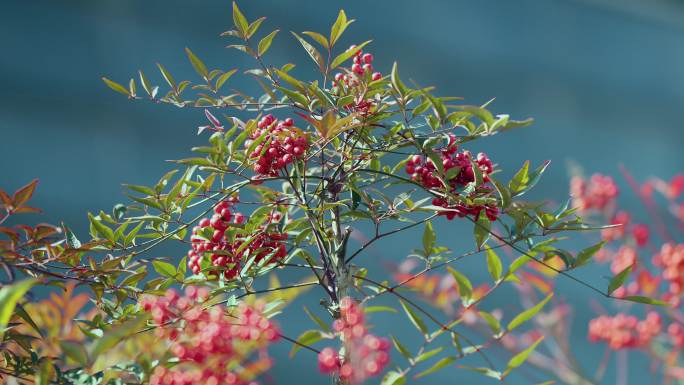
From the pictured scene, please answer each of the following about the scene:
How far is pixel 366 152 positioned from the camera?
2.72ft

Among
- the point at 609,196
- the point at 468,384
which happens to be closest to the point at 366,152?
the point at 609,196

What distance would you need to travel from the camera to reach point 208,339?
2.19 ft

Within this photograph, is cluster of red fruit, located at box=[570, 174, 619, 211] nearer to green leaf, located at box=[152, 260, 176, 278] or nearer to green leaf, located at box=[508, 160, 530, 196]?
green leaf, located at box=[508, 160, 530, 196]

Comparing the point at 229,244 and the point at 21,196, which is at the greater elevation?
the point at 21,196

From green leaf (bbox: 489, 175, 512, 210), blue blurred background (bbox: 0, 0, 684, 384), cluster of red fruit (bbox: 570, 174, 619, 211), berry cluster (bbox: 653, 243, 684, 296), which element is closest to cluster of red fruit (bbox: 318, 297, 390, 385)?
green leaf (bbox: 489, 175, 512, 210)

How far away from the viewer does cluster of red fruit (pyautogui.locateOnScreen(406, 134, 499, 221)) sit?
76 centimetres

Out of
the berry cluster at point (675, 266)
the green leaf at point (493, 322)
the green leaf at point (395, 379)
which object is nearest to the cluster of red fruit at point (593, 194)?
the berry cluster at point (675, 266)

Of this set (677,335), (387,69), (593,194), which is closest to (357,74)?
(593,194)

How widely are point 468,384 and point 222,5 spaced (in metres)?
1.66

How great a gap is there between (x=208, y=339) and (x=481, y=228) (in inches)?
11.8

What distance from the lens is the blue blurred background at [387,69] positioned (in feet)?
8.22

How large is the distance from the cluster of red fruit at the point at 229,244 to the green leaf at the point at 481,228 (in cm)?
20

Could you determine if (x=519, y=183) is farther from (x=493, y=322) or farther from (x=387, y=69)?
(x=387, y=69)

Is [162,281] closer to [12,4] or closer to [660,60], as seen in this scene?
[12,4]
